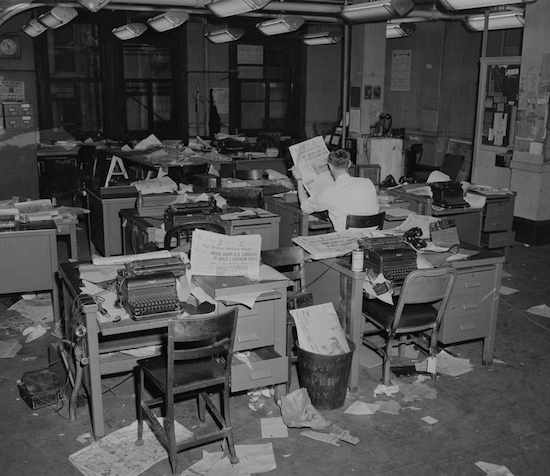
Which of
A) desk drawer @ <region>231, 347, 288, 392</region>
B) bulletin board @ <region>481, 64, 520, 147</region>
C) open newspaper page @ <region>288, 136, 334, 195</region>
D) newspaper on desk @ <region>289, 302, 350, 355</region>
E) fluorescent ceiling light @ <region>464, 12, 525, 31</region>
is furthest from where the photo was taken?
bulletin board @ <region>481, 64, 520, 147</region>

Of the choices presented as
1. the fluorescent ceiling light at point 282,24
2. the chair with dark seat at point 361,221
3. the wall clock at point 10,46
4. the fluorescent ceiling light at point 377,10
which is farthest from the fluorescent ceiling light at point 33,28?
the chair with dark seat at point 361,221

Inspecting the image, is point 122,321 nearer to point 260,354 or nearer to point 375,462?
point 260,354

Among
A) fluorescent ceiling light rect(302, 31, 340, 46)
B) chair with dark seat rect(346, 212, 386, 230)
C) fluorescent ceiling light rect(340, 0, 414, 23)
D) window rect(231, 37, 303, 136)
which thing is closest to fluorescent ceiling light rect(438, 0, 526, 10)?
fluorescent ceiling light rect(340, 0, 414, 23)

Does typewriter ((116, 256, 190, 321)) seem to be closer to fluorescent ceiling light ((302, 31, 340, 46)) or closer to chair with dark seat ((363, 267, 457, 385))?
chair with dark seat ((363, 267, 457, 385))

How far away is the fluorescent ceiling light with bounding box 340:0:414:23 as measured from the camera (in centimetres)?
686

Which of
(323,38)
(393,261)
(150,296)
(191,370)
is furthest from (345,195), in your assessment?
(323,38)

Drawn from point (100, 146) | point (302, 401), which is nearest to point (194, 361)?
point (302, 401)

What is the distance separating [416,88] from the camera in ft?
45.2

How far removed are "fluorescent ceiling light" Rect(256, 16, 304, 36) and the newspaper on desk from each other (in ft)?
21.7

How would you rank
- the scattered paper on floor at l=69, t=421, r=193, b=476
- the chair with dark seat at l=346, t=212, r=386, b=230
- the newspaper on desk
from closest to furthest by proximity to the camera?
1. the scattered paper on floor at l=69, t=421, r=193, b=476
2. the newspaper on desk
3. the chair with dark seat at l=346, t=212, r=386, b=230

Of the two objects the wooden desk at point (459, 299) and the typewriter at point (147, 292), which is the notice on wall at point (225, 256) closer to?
the typewriter at point (147, 292)

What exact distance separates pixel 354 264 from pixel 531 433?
146 cm

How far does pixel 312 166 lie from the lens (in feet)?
20.7

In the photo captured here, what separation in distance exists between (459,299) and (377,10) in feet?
12.7
